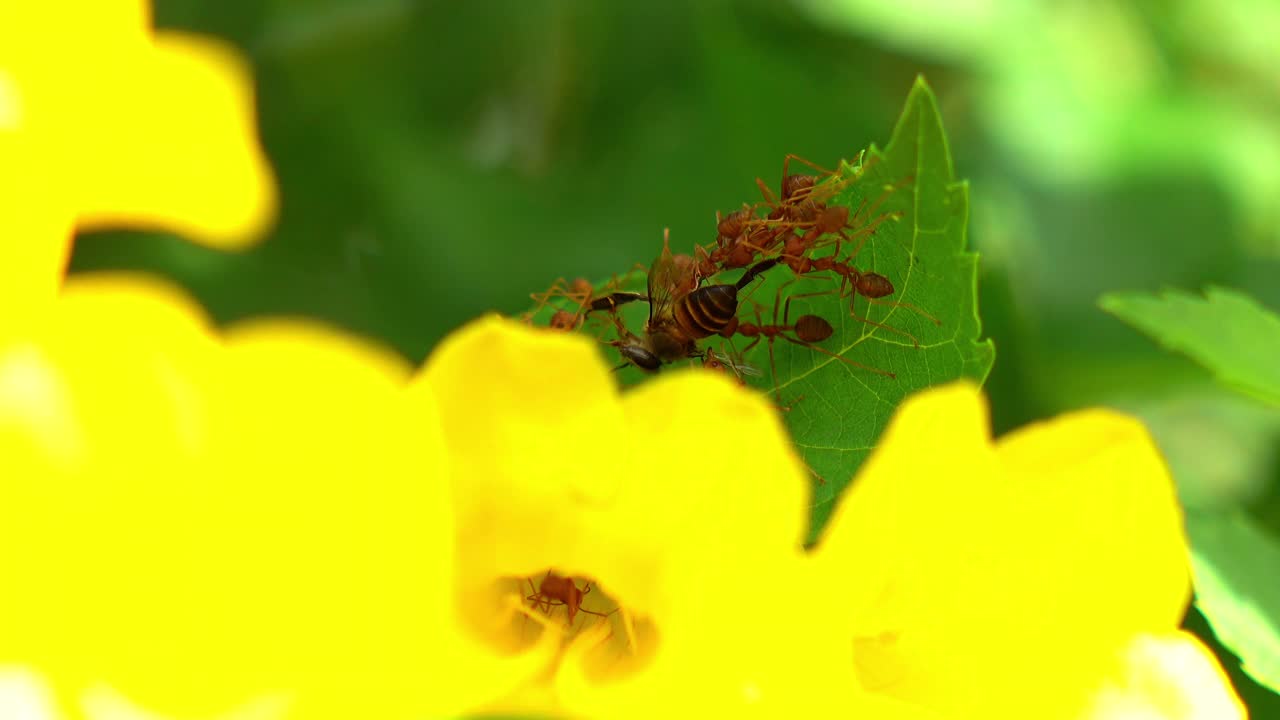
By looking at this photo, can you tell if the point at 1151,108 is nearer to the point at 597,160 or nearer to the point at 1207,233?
the point at 1207,233

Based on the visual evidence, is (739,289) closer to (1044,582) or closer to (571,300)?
(571,300)

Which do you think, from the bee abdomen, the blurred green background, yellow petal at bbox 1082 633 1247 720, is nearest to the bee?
the bee abdomen

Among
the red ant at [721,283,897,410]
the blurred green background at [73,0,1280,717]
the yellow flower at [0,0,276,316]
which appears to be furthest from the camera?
the blurred green background at [73,0,1280,717]

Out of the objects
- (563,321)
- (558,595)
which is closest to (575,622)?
(558,595)

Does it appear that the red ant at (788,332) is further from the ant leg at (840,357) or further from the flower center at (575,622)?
the flower center at (575,622)

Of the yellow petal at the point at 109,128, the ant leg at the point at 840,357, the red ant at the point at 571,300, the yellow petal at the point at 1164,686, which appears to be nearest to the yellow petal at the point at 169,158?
the yellow petal at the point at 109,128

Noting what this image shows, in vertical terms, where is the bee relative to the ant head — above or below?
above

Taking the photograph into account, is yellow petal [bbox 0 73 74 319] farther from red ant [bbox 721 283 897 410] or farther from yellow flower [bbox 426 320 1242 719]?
red ant [bbox 721 283 897 410]
